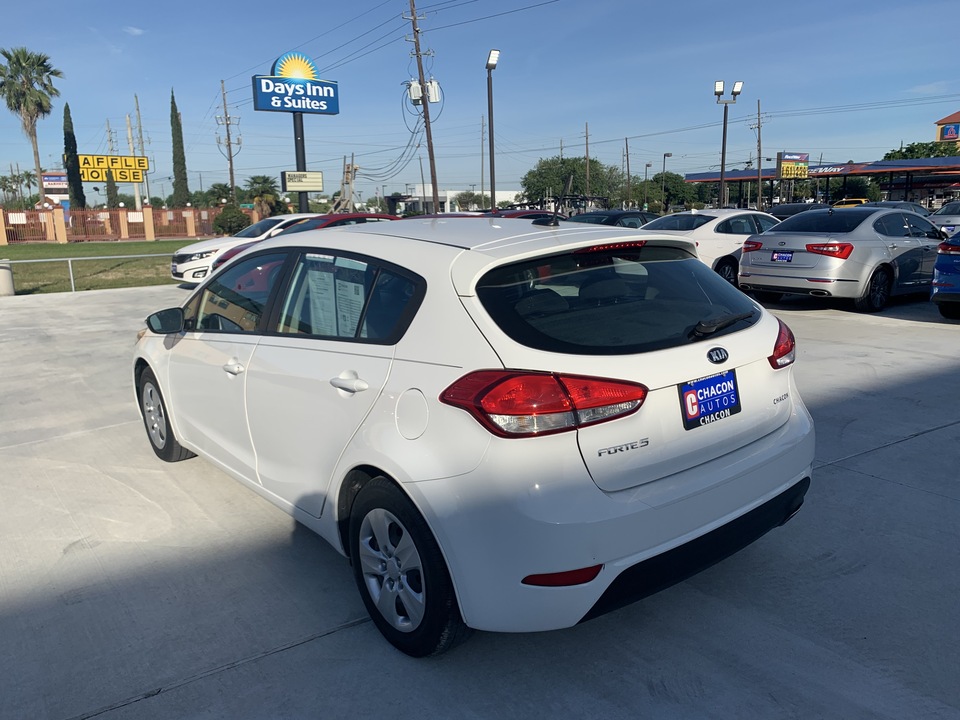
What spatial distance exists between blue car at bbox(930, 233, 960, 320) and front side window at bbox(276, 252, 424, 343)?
893 centimetres

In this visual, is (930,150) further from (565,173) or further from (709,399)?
(709,399)

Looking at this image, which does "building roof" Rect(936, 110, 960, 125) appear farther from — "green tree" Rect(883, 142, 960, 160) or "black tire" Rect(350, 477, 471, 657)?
"black tire" Rect(350, 477, 471, 657)

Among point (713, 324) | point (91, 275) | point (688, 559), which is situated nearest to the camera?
point (688, 559)

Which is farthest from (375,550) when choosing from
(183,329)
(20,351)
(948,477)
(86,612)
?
(20,351)

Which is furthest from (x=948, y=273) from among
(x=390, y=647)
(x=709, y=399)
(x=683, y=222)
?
(x=390, y=647)

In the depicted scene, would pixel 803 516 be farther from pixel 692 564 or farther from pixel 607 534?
pixel 607 534

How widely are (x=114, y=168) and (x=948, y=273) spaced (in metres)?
73.3

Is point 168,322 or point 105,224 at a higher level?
point 105,224

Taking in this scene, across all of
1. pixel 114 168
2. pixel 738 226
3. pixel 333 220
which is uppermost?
pixel 114 168

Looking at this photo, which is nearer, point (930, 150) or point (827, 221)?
point (827, 221)

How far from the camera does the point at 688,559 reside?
272 centimetres

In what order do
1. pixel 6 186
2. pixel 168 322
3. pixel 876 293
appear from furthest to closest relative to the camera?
pixel 6 186 → pixel 876 293 → pixel 168 322

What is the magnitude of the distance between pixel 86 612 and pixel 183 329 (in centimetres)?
176

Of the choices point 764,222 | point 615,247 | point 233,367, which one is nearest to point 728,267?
point 764,222
